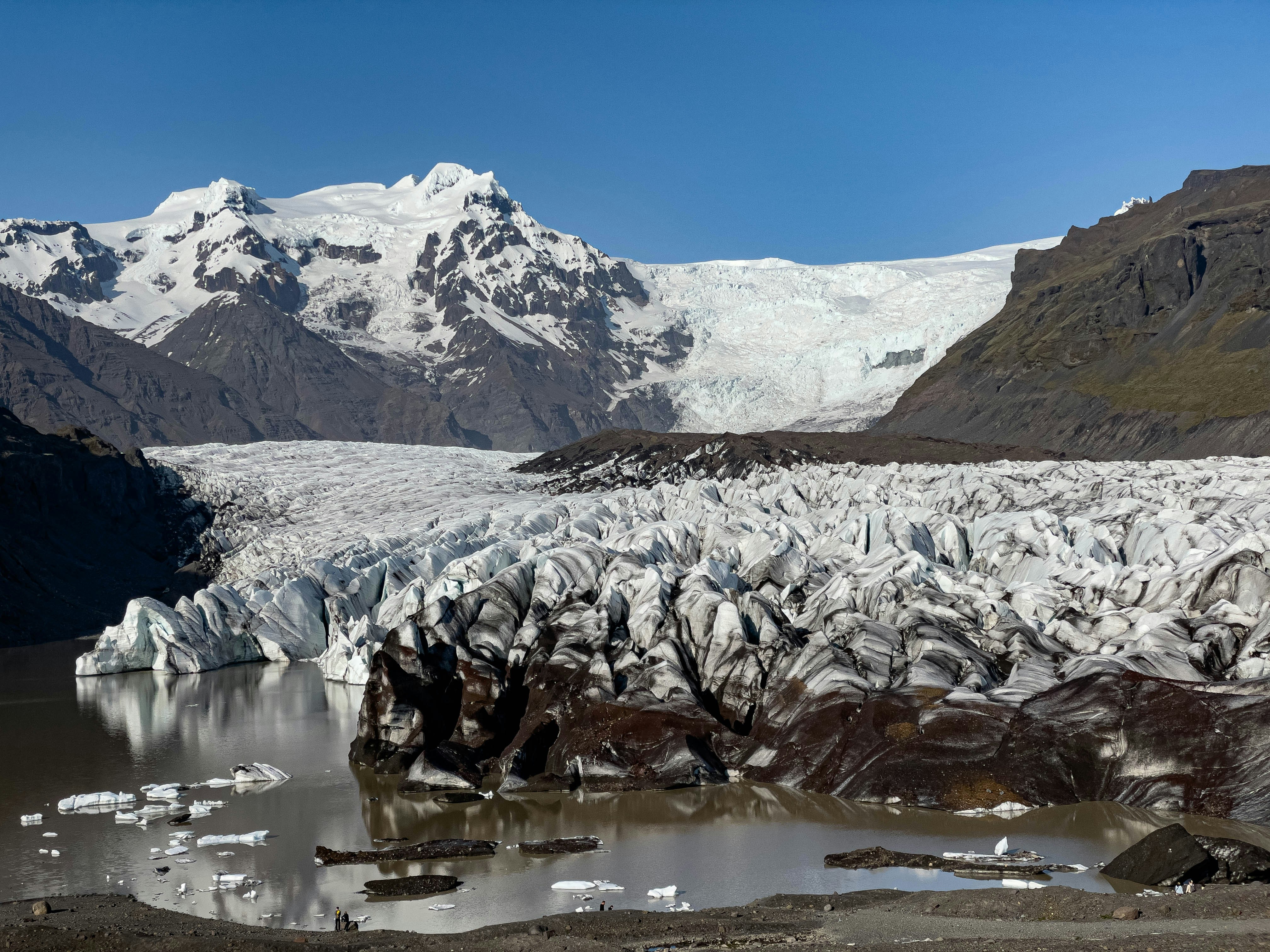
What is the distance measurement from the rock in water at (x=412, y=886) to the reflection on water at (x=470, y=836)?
30 cm

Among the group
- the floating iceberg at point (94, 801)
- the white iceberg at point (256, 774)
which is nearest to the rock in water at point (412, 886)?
the floating iceberg at point (94, 801)

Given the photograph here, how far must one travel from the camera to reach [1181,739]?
26547 mm

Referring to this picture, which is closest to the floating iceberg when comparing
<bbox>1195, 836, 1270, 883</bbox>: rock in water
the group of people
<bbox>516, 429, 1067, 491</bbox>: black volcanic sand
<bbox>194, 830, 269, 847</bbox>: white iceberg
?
<bbox>194, 830, 269, 847</bbox>: white iceberg

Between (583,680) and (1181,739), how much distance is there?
15.8 m

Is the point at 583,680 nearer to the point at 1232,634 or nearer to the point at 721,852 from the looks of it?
the point at 721,852

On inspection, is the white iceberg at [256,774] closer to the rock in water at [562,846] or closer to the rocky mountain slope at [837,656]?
the rocky mountain slope at [837,656]

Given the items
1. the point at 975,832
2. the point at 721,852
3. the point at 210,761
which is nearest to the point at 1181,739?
the point at 975,832

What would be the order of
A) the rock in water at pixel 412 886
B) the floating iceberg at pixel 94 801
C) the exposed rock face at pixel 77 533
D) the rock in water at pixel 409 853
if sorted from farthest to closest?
the exposed rock face at pixel 77 533
the floating iceberg at pixel 94 801
the rock in water at pixel 409 853
the rock in water at pixel 412 886

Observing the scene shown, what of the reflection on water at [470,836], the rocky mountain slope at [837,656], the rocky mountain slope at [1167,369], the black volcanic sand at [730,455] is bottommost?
the reflection on water at [470,836]

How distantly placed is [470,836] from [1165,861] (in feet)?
48.4

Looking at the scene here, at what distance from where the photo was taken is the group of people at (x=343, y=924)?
764 inches

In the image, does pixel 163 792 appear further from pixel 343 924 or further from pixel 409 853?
pixel 343 924

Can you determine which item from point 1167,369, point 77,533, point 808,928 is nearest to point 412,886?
point 808,928

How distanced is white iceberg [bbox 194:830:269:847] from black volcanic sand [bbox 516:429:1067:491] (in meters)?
88.3
